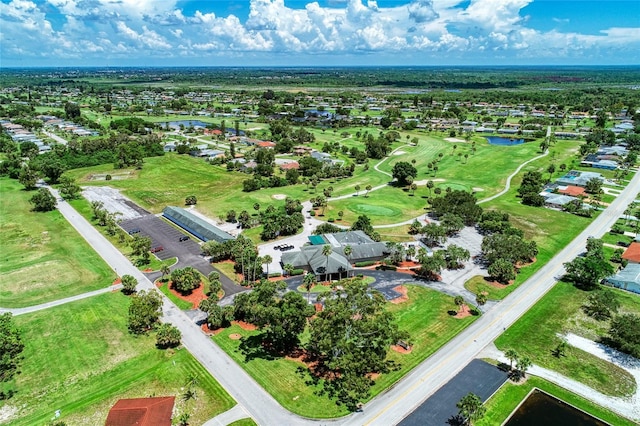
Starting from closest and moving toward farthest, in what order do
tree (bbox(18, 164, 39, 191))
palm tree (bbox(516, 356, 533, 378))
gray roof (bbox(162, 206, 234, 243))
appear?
1. palm tree (bbox(516, 356, 533, 378))
2. gray roof (bbox(162, 206, 234, 243))
3. tree (bbox(18, 164, 39, 191))

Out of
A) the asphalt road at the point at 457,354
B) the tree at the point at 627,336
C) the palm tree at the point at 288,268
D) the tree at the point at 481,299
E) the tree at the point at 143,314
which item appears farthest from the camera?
the palm tree at the point at 288,268

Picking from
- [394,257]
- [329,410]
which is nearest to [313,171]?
[394,257]

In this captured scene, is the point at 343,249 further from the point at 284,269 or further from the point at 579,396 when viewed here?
the point at 579,396

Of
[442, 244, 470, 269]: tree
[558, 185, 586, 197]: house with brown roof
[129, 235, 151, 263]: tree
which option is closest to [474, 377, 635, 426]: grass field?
[442, 244, 470, 269]: tree

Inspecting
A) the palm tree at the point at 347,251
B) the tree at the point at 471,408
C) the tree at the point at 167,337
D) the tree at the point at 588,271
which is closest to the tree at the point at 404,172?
the palm tree at the point at 347,251

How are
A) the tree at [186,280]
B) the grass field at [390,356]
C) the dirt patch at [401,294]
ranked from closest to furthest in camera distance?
the grass field at [390,356]
the tree at [186,280]
the dirt patch at [401,294]

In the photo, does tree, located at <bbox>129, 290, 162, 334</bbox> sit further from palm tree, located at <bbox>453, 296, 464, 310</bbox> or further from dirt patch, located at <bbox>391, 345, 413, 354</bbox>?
palm tree, located at <bbox>453, 296, 464, 310</bbox>

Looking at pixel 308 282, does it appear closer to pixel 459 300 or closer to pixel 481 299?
pixel 459 300

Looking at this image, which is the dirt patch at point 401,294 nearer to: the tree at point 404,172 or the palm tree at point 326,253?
the palm tree at point 326,253
